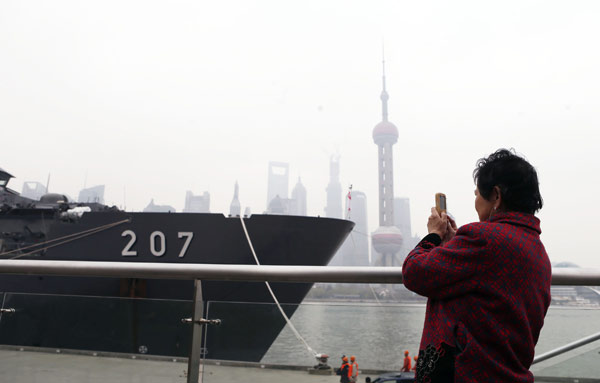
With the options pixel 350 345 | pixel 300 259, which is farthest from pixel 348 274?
pixel 300 259

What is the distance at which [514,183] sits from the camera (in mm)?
1152

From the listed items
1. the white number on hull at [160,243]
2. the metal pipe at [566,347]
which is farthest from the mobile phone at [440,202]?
the white number on hull at [160,243]

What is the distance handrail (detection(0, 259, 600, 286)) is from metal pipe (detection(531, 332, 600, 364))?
33 centimetres

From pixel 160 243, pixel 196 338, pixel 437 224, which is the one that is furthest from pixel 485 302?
pixel 160 243

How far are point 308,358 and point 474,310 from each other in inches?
33.0

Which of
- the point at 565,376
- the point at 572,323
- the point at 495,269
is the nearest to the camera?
the point at 495,269

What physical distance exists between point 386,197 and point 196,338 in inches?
3715

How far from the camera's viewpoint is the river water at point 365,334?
1.62 m

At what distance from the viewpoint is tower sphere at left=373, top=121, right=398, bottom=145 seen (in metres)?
119

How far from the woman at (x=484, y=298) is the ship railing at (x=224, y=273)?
1.19 feet

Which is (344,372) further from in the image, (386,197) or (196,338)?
(386,197)

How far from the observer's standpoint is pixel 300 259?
30.3ft

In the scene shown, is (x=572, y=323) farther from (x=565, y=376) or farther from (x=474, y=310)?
(x=474, y=310)

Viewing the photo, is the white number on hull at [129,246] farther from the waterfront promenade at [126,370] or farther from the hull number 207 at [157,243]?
the waterfront promenade at [126,370]
